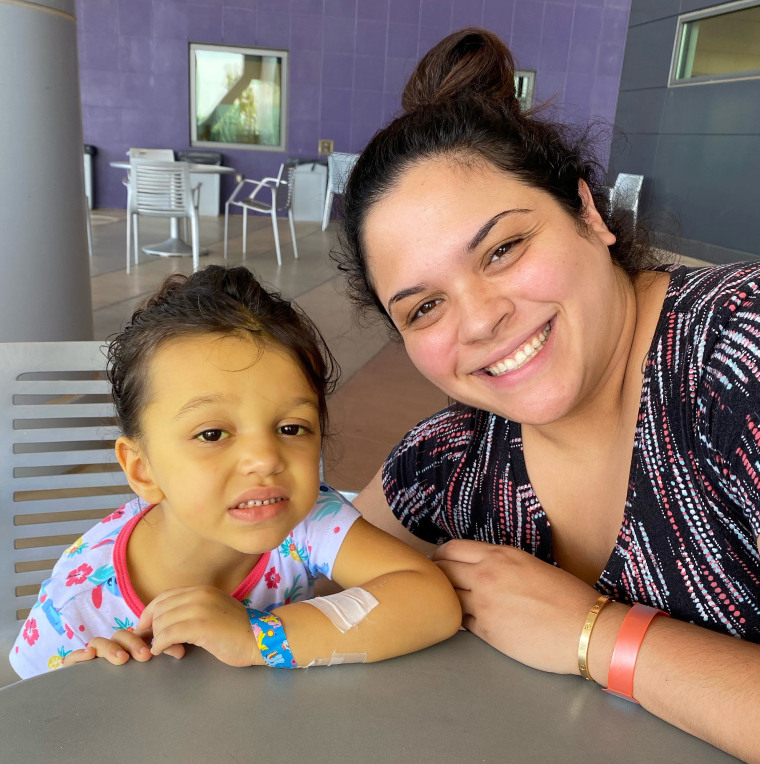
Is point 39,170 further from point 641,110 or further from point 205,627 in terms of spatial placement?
point 641,110

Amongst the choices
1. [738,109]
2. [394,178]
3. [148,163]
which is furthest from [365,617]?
[738,109]

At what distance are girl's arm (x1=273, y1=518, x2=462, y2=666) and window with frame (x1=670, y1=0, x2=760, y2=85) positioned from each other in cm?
788

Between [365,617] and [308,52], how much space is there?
38.2 feet

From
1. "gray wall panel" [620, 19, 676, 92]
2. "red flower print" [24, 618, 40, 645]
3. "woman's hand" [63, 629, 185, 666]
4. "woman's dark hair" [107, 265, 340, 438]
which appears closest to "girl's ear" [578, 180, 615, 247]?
"woman's dark hair" [107, 265, 340, 438]

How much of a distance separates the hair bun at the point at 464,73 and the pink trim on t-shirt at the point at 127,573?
0.76 metres

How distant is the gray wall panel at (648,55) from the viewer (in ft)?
29.0

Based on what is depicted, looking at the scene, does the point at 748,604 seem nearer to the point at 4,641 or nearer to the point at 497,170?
the point at 497,170

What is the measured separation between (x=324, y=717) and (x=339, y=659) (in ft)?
0.33

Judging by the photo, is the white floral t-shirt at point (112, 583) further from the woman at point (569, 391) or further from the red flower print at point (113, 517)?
the woman at point (569, 391)

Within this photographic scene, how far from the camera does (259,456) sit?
→ 0.89m

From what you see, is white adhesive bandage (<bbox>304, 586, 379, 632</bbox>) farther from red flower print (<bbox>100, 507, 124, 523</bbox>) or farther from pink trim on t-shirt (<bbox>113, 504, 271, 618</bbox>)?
red flower print (<bbox>100, 507, 124, 523</bbox>)

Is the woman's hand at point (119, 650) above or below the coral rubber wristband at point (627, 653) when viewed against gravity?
below

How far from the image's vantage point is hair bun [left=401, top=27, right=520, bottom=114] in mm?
1147

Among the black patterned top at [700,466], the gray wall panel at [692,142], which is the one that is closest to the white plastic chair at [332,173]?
the gray wall panel at [692,142]
